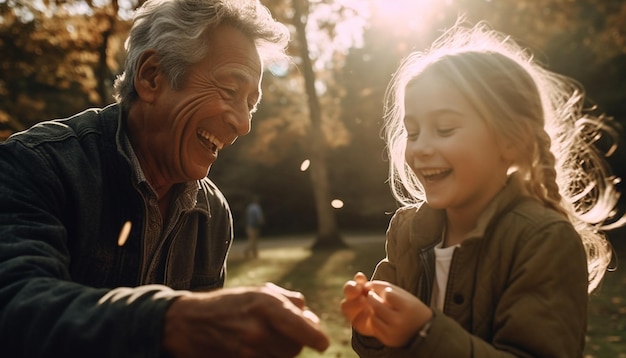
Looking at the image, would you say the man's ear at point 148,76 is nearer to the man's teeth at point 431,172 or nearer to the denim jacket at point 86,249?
the denim jacket at point 86,249

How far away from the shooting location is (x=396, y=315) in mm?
1728

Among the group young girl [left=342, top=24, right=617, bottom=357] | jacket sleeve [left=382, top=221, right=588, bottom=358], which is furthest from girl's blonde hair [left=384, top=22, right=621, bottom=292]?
jacket sleeve [left=382, top=221, right=588, bottom=358]

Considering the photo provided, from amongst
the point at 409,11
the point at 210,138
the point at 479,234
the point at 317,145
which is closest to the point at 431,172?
the point at 479,234

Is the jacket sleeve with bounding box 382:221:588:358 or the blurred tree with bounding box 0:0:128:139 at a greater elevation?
the jacket sleeve with bounding box 382:221:588:358

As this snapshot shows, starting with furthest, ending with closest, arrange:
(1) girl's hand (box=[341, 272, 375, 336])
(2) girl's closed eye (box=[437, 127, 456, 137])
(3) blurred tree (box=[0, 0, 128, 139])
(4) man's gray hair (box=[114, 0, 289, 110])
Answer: (3) blurred tree (box=[0, 0, 128, 139]), (4) man's gray hair (box=[114, 0, 289, 110]), (2) girl's closed eye (box=[437, 127, 456, 137]), (1) girl's hand (box=[341, 272, 375, 336])

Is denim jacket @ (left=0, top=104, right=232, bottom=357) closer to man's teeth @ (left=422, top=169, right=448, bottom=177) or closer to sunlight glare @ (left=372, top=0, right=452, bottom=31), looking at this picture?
man's teeth @ (left=422, top=169, right=448, bottom=177)

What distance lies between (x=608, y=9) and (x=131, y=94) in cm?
1913

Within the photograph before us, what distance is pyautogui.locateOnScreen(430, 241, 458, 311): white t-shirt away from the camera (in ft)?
7.27

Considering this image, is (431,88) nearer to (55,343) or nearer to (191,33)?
(191,33)

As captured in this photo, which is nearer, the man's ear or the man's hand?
the man's hand

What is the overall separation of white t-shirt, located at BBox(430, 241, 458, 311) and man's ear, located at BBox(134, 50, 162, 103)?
5.08 feet

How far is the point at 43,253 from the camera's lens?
5.54 feet

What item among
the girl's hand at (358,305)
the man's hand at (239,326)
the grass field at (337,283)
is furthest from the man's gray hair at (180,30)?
the grass field at (337,283)

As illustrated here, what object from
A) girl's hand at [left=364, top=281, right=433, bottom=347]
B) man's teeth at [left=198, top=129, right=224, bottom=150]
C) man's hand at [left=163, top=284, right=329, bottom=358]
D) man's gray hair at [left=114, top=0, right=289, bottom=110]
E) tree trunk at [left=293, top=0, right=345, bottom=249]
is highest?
man's gray hair at [left=114, top=0, right=289, bottom=110]
